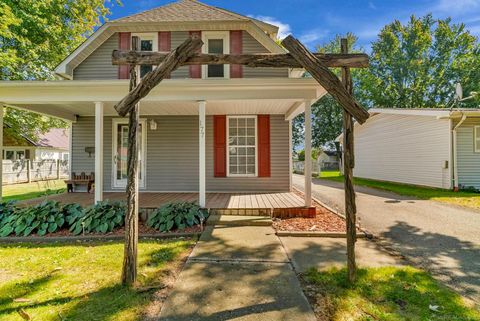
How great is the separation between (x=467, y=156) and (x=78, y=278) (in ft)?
43.7

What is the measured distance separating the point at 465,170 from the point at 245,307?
11993mm

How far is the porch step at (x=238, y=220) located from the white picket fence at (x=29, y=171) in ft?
48.1

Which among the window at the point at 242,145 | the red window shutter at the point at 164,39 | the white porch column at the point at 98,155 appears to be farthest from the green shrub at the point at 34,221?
the red window shutter at the point at 164,39

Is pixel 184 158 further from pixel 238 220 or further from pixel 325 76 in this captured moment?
pixel 325 76

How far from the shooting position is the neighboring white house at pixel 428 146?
33.6ft

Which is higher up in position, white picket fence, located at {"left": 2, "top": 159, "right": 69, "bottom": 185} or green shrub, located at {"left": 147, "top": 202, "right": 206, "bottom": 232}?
white picket fence, located at {"left": 2, "top": 159, "right": 69, "bottom": 185}

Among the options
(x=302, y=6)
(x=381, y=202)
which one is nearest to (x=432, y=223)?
(x=381, y=202)

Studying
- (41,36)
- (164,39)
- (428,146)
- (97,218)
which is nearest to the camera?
(97,218)

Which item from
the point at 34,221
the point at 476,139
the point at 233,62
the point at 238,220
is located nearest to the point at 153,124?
the point at 34,221

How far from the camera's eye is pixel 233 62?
9.62 ft

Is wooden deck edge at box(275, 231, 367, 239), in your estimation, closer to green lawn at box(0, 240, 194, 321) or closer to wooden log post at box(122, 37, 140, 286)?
green lawn at box(0, 240, 194, 321)

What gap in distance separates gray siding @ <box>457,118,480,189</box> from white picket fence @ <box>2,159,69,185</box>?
21.6 meters

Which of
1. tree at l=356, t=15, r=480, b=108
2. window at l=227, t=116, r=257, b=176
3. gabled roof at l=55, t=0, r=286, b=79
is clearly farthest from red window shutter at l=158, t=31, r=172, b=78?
tree at l=356, t=15, r=480, b=108

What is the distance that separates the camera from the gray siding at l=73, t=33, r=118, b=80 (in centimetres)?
826
